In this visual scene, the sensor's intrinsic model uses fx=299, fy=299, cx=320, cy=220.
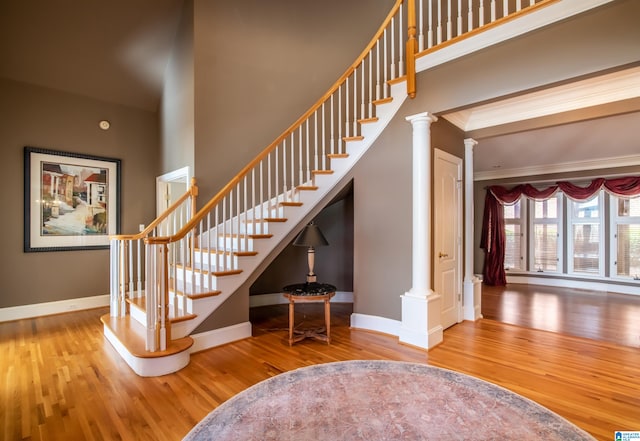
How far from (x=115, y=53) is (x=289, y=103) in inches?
104

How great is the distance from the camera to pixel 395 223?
3.42m

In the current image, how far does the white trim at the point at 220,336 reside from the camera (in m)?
3.01

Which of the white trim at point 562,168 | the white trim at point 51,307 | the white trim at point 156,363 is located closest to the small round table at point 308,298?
the white trim at point 156,363

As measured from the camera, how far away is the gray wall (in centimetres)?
404

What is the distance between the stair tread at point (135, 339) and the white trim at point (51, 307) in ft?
4.78

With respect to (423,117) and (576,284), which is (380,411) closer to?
(423,117)

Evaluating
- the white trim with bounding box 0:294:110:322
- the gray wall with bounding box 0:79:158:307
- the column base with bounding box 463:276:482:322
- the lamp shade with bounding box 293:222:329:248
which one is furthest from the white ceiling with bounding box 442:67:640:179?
the white trim with bounding box 0:294:110:322

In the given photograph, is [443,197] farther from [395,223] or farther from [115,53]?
[115,53]

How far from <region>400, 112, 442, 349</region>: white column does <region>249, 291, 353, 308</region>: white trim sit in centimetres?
202

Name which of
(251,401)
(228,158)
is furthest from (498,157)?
(251,401)

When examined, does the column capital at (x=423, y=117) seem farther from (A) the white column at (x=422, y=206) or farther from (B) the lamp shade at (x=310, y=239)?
(B) the lamp shade at (x=310, y=239)

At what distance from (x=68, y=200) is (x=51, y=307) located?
156cm

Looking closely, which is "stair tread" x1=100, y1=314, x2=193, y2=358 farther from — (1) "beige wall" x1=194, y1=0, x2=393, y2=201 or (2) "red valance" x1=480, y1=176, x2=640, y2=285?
(2) "red valance" x1=480, y1=176, x2=640, y2=285

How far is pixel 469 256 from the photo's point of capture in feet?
13.4
